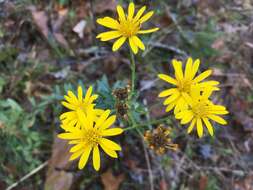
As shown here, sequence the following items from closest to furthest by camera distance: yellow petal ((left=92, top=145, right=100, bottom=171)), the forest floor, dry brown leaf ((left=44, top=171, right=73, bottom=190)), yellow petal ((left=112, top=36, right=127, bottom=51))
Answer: yellow petal ((left=92, top=145, right=100, bottom=171)) → yellow petal ((left=112, top=36, right=127, bottom=51)) → dry brown leaf ((left=44, top=171, right=73, bottom=190)) → the forest floor

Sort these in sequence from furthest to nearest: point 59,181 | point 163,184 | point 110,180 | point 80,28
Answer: point 80,28 < point 163,184 < point 110,180 < point 59,181

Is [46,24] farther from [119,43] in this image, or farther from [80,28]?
[119,43]

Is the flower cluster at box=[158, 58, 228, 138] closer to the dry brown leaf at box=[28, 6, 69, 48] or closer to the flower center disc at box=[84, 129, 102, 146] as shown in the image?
the flower center disc at box=[84, 129, 102, 146]

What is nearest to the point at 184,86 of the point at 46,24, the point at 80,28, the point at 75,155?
the point at 75,155

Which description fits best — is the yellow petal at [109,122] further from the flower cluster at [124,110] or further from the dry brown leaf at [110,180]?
the dry brown leaf at [110,180]

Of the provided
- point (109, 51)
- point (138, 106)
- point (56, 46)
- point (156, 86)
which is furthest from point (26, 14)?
point (138, 106)

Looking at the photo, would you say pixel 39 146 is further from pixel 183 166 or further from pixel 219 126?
pixel 219 126

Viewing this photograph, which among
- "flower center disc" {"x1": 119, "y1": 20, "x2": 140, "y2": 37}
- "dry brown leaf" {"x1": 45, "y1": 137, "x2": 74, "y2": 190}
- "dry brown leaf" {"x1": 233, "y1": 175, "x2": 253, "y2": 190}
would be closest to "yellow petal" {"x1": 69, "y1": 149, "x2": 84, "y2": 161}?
"flower center disc" {"x1": 119, "y1": 20, "x2": 140, "y2": 37}

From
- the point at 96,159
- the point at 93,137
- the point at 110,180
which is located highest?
the point at 93,137

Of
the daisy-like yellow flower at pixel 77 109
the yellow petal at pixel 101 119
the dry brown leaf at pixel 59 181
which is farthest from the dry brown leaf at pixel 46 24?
the yellow petal at pixel 101 119
